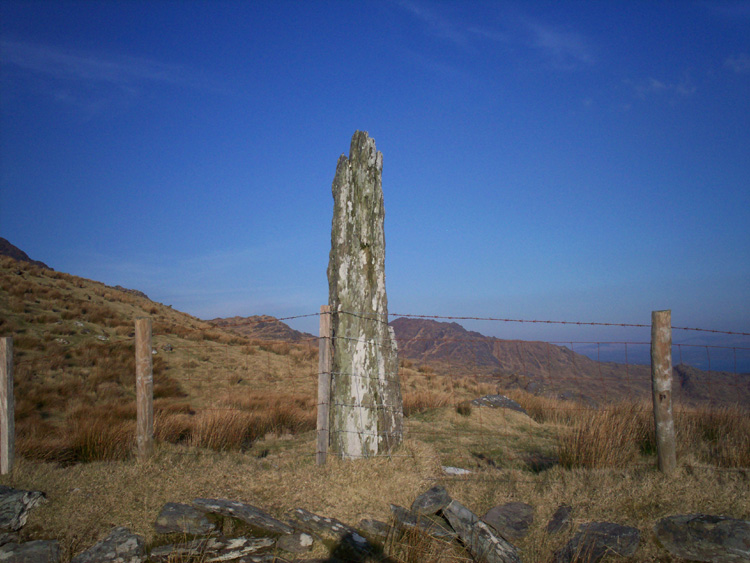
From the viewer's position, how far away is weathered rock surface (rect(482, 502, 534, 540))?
4543mm

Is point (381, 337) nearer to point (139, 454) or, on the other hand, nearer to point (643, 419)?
point (139, 454)

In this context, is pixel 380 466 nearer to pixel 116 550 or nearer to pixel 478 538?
pixel 478 538

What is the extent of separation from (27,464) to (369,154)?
5821 millimetres

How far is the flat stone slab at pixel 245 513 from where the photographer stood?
4.24 meters

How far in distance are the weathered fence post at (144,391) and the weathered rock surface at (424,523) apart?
3.13 m

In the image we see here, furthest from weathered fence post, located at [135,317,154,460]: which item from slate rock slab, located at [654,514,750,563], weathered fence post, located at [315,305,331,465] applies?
slate rock slab, located at [654,514,750,563]

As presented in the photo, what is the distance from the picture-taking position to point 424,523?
4469 millimetres

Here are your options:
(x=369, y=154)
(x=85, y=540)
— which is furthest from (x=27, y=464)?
(x=369, y=154)

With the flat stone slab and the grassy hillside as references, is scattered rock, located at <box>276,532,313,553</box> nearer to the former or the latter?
the flat stone slab

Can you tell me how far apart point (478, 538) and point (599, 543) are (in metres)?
1.04

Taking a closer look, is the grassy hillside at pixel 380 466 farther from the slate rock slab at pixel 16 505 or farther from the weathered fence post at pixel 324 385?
the weathered fence post at pixel 324 385

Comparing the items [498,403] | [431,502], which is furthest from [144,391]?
[498,403]

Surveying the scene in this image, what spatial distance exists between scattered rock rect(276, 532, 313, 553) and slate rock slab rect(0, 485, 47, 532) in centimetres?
231

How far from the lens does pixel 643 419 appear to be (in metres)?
7.70
